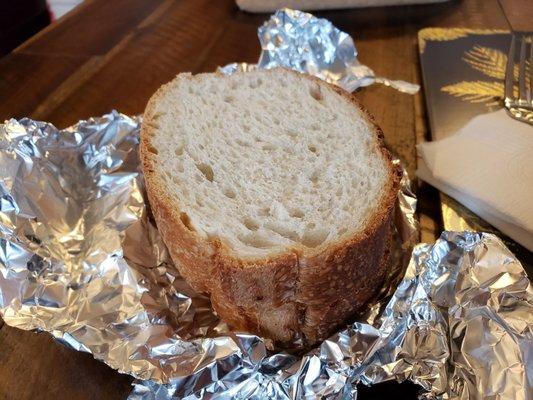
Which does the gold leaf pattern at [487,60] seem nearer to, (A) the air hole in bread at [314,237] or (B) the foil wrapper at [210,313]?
(B) the foil wrapper at [210,313]

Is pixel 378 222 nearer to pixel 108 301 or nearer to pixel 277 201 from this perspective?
pixel 277 201

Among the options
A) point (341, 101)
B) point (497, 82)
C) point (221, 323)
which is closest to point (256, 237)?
point (221, 323)

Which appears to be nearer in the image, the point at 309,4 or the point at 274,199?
the point at 274,199

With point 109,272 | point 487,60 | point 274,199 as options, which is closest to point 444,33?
point 487,60

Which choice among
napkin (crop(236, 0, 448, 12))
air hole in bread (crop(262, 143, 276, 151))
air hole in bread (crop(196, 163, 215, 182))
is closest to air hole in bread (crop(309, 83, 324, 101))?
air hole in bread (crop(262, 143, 276, 151))

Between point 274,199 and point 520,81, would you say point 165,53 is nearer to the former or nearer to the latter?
point 274,199

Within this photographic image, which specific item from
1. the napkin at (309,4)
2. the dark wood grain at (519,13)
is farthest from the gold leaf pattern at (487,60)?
the napkin at (309,4)

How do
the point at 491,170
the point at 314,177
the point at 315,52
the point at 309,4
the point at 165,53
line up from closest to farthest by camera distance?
the point at 314,177
the point at 491,170
the point at 315,52
the point at 165,53
the point at 309,4
